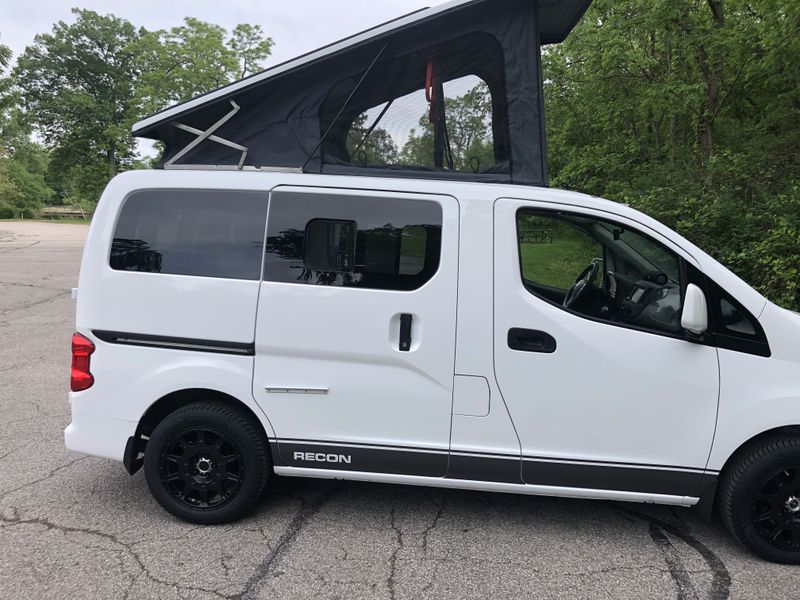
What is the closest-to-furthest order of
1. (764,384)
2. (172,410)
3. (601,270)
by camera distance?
(764,384) < (172,410) < (601,270)

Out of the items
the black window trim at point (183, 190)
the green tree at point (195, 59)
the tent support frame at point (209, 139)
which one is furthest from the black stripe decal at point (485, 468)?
the green tree at point (195, 59)

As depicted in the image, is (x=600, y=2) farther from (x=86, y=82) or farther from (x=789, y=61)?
(x=86, y=82)

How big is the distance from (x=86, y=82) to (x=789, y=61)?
5811 centimetres

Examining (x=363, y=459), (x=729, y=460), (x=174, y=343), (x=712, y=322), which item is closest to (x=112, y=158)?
(x=174, y=343)

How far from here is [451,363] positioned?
9.96ft

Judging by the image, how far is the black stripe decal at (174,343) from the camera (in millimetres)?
3158

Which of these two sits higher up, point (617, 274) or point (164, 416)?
point (617, 274)

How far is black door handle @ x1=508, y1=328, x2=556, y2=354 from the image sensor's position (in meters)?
2.99

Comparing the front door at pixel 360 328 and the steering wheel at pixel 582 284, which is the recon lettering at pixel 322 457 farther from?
the steering wheel at pixel 582 284

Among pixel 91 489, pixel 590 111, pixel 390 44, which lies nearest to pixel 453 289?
pixel 390 44

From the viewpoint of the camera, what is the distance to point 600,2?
10.1 meters

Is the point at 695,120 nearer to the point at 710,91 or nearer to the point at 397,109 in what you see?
the point at 710,91

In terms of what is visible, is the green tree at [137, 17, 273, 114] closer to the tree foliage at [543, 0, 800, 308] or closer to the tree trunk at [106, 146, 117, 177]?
the tree foliage at [543, 0, 800, 308]

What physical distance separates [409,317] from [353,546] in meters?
1.30
